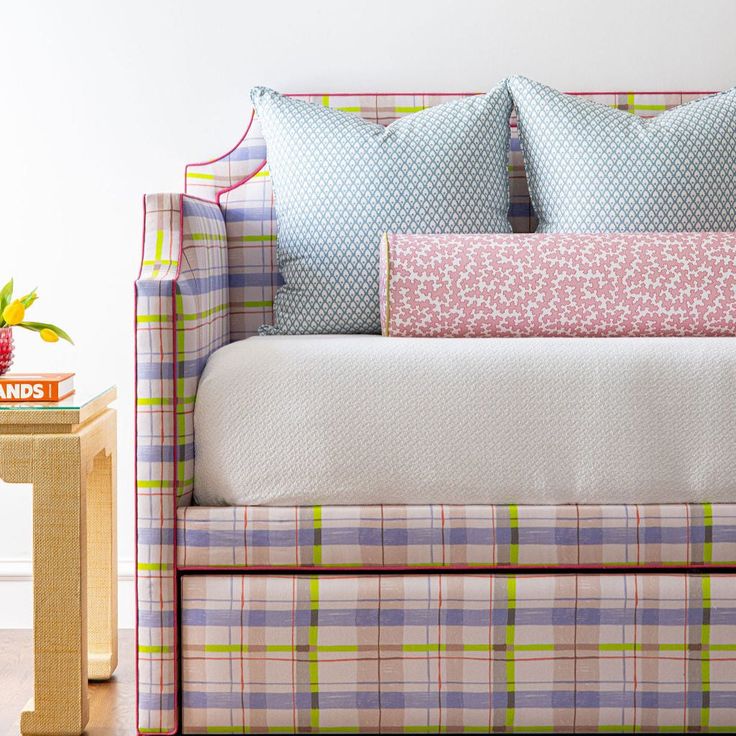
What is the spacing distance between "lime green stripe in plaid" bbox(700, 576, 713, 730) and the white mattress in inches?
4.5

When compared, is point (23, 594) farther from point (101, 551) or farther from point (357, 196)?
point (357, 196)

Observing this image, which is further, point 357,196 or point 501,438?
point 357,196

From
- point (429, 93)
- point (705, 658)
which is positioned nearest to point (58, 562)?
point (705, 658)

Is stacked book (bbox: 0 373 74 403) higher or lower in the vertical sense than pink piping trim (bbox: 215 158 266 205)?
lower

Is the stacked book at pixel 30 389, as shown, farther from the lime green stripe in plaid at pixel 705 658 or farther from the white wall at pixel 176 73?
the lime green stripe in plaid at pixel 705 658

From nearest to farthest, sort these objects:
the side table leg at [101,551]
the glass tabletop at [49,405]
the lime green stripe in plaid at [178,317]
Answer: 1. the lime green stripe in plaid at [178,317]
2. the glass tabletop at [49,405]
3. the side table leg at [101,551]

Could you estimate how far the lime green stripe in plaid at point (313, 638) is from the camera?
1.27 m

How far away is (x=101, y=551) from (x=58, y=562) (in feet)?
0.88

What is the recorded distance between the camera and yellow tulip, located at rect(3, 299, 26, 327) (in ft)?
5.01

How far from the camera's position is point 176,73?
1.95m

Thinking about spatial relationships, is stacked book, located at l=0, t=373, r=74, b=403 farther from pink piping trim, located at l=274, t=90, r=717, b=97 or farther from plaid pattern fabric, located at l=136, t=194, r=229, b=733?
pink piping trim, located at l=274, t=90, r=717, b=97

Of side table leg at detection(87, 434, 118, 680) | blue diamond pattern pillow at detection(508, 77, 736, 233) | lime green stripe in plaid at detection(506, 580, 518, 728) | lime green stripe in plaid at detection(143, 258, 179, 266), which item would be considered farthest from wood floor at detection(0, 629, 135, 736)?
blue diamond pattern pillow at detection(508, 77, 736, 233)

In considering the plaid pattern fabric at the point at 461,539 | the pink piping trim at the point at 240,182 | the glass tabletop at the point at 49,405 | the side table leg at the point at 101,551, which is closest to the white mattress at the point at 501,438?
the plaid pattern fabric at the point at 461,539

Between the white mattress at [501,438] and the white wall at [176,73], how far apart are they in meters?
0.81
